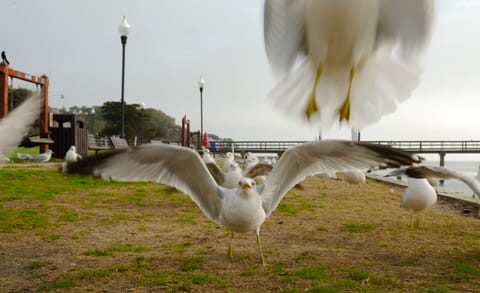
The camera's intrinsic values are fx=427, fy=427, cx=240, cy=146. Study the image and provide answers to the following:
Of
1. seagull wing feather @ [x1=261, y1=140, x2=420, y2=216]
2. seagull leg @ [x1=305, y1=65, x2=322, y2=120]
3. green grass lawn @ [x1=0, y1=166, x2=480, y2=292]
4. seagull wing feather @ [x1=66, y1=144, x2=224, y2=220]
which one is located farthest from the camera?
green grass lawn @ [x1=0, y1=166, x2=480, y2=292]

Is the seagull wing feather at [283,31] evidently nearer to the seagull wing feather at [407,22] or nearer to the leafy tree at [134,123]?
the seagull wing feather at [407,22]

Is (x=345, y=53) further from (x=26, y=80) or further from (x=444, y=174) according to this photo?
(x=26, y=80)

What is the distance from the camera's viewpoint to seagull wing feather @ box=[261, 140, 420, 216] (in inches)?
124

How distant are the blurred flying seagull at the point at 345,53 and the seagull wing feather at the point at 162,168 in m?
1.35

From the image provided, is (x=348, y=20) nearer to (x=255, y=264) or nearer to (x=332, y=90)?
(x=332, y=90)

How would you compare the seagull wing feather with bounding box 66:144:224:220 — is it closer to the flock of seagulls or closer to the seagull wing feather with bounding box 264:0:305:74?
the flock of seagulls

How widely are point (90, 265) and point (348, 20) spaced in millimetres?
3111

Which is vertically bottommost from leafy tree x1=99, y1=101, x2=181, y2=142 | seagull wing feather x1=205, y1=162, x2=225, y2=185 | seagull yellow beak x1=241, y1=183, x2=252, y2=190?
seagull wing feather x1=205, y1=162, x2=225, y2=185

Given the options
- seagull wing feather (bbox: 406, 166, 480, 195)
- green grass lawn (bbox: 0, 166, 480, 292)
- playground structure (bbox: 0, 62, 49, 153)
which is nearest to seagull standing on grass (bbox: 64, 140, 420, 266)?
green grass lawn (bbox: 0, 166, 480, 292)

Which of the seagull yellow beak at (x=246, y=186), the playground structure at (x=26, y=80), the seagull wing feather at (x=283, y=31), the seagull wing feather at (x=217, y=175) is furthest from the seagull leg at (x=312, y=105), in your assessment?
the playground structure at (x=26, y=80)

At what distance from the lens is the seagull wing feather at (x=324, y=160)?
10.3ft

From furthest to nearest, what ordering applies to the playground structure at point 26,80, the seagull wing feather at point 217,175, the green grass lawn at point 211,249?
the playground structure at point 26,80
the seagull wing feather at point 217,175
the green grass lawn at point 211,249

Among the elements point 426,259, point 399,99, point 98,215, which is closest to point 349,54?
point 399,99

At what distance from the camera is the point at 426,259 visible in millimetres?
4141
